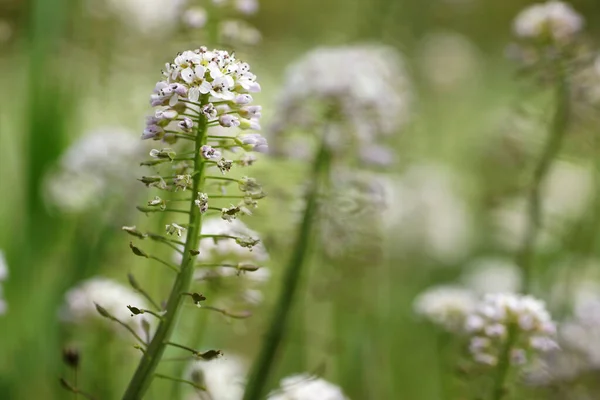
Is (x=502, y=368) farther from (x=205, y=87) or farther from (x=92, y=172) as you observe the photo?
(x=92, y=172)

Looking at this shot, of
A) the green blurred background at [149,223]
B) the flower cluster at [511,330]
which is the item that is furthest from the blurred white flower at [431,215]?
the flower cluster at [511,330]

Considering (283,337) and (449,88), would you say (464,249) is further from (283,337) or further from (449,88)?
(283,337)

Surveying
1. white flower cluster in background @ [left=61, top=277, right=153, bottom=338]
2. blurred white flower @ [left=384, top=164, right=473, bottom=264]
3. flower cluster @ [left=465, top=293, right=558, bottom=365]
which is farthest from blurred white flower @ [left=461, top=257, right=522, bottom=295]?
flower cluster @ [left=465, top=293, right=558, bottom=365]

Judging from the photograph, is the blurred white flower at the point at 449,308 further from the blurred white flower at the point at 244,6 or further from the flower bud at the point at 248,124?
the flower bud at the point at 248,124

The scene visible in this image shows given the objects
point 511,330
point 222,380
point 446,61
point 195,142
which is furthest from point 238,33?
point 446,61

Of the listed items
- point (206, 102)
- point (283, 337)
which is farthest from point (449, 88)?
point (206, 102)
